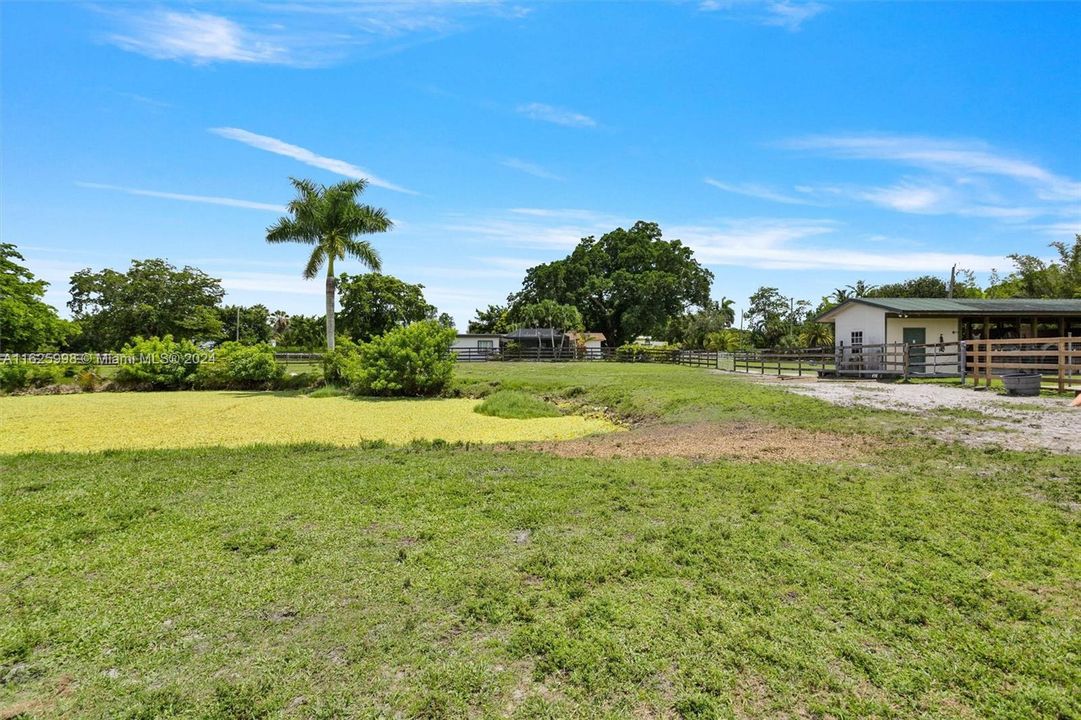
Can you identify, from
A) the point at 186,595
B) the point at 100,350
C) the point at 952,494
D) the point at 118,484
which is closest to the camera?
the point at 186,595

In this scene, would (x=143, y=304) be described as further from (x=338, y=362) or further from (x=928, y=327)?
(x=928, y=327)

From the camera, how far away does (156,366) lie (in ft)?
67.3

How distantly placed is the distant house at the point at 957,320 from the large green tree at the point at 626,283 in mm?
29195

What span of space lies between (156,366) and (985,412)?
957 inches

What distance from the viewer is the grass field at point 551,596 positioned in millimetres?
2309

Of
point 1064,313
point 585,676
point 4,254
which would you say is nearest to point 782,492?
point 585,676

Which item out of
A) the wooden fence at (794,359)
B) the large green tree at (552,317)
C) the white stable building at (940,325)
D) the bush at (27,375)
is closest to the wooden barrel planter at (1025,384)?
the white stable building at (940,325)

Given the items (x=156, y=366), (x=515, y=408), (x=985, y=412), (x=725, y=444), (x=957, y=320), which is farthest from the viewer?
(x=957, y=320)

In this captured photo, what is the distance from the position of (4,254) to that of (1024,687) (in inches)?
1845

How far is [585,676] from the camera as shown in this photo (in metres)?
2.41

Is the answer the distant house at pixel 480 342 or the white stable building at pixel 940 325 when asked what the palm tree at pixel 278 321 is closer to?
the distant house at pixel 480 342

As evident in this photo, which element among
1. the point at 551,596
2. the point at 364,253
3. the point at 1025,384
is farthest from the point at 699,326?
the point at 551,596

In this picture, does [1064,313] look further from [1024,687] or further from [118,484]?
[118,484]

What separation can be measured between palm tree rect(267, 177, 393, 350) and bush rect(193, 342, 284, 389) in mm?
3190
